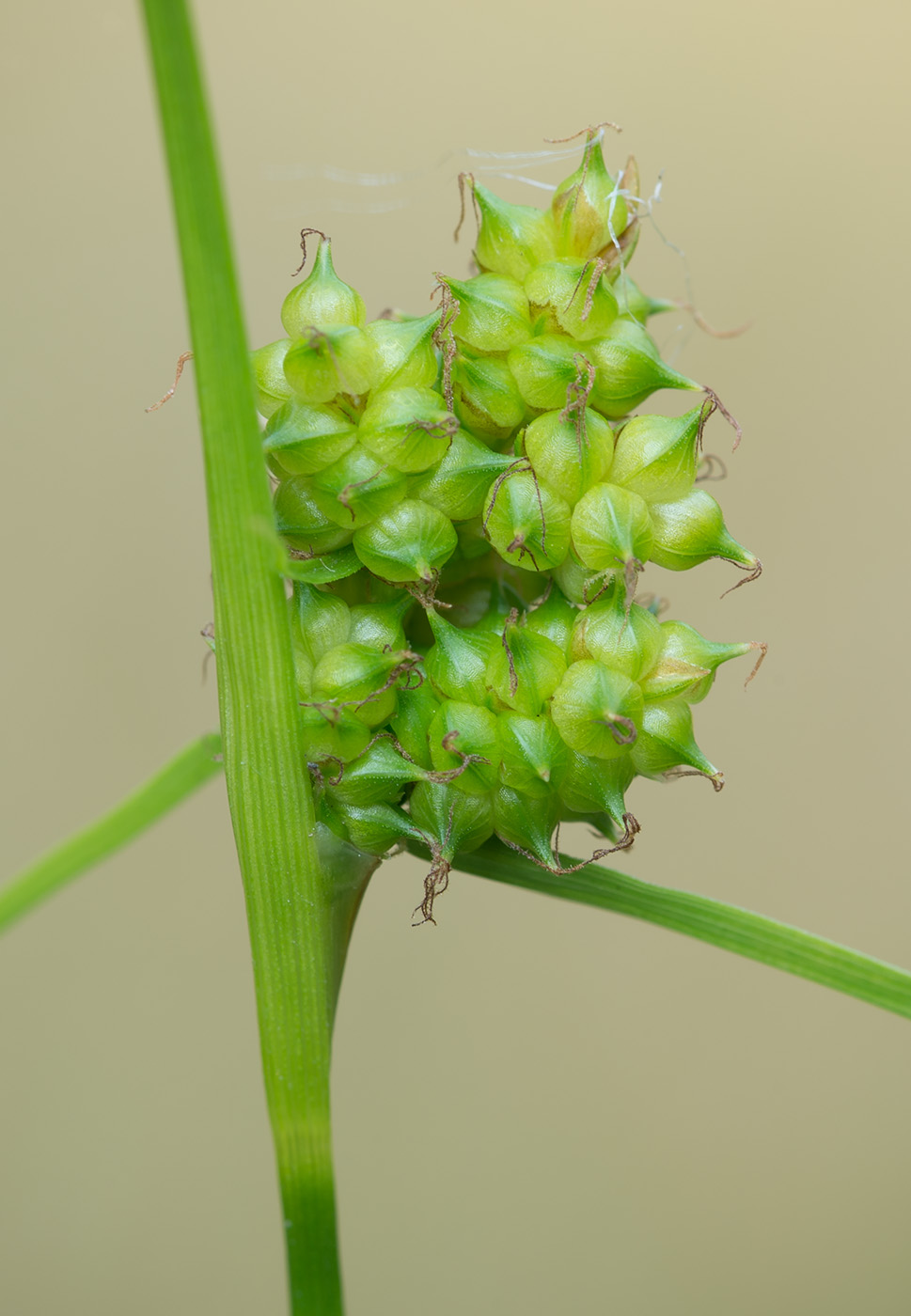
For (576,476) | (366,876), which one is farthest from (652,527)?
(366,876)

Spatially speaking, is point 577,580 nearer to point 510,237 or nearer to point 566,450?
point 566,450

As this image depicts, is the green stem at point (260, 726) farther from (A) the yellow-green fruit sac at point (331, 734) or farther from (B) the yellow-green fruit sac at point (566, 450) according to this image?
(B) the yellow-green fruit sac at point (566, 450)

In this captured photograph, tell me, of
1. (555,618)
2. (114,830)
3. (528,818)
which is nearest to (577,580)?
(555,618)

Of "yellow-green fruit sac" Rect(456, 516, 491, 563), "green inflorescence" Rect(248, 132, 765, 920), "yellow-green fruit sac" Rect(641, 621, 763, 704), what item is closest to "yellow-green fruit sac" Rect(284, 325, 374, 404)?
"green inflorescence" Rect(248, 132, 765, 920)

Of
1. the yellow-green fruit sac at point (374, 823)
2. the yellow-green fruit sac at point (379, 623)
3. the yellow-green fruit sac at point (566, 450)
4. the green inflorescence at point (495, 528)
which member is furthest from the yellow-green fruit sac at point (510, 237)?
the yellow-green fruit sac at point (374, 823)

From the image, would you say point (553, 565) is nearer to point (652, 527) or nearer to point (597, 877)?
point (652, 527)

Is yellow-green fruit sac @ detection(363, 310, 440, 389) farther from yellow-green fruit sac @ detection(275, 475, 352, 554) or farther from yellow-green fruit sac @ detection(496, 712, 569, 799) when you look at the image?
yellow-green fruit sac @ detection(496, 712, 569, 799)

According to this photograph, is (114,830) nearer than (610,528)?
No
